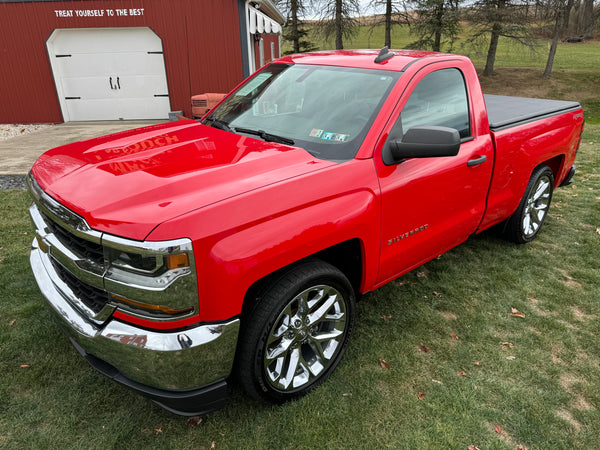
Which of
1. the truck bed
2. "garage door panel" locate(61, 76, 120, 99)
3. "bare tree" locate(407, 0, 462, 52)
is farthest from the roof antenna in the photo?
"bare tree" locate(407, 0, 462, 52)

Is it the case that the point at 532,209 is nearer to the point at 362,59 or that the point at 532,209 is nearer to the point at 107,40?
the point at 362,59

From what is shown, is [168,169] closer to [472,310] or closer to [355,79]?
[355,79]

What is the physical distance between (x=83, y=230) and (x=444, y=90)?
260cm

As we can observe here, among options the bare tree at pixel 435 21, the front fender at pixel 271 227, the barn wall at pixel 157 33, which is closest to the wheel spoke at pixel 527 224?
the front fender at pixel 271 227

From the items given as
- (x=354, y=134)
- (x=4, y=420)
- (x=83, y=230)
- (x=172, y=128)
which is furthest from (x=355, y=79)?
(x=4, y=420)

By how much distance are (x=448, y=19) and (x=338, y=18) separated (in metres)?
7.63

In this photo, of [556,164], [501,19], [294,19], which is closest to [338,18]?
[294,19]

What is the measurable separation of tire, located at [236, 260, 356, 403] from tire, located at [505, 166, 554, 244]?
8.44 feet

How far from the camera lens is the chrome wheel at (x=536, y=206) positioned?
448 centimetres

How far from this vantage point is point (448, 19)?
904 inches

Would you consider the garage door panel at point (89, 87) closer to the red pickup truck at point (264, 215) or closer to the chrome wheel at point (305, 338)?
the red pickup truck at point (264, 215)

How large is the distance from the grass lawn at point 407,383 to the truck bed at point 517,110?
4.65 ft

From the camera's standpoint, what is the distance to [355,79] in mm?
3004

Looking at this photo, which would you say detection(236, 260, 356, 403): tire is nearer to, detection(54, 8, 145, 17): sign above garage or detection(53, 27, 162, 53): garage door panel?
detection(53, 27, 162, 53): garage door panel
